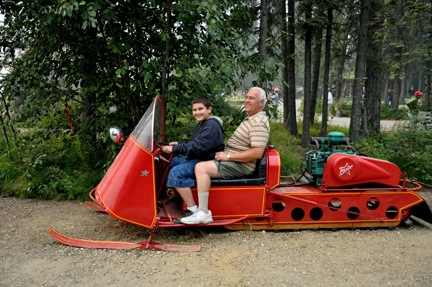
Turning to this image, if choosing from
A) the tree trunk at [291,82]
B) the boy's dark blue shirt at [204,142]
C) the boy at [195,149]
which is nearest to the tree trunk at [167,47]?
the boy at [195,149]

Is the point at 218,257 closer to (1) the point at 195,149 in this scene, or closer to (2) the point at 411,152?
(1) the point at 195,149

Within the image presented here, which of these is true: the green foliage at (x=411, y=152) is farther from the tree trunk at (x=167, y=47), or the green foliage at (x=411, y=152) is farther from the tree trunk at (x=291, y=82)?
the tree trunk at (x=167, y=47)

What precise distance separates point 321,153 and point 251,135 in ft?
3.99

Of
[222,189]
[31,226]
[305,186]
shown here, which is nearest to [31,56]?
[31,226]

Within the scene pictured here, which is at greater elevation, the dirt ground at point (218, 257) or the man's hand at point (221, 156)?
the man's hand at point (221, 156)

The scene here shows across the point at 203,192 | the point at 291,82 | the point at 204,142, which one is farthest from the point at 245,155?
the point at 291,82

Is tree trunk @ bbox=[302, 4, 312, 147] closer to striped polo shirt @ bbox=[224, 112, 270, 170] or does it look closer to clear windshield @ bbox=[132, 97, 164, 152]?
striped polo shirt @ bbox=[224, 112, 270, 170]

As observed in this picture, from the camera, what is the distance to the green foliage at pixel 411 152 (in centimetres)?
655

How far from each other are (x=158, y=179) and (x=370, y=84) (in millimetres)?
9281

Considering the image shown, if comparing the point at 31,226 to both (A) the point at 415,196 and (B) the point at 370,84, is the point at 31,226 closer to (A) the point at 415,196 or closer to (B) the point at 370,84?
(A) the point at 415,196

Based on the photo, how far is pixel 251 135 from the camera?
4.07 meters

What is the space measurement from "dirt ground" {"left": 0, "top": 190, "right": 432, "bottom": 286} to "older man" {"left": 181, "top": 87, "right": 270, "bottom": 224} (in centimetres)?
49

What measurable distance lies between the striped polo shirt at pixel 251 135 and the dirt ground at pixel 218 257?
1102 mm

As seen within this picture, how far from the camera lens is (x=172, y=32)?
5.30m
